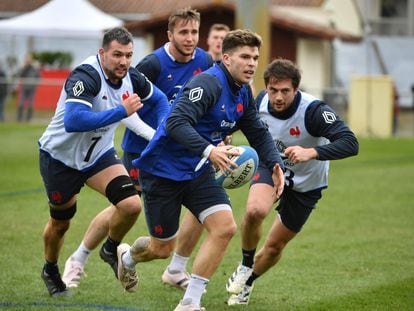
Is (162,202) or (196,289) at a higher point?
(162,202)

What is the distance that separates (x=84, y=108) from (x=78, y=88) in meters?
0.17

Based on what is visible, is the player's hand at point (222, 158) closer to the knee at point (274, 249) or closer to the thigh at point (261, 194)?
the thigh at point (261, 194)

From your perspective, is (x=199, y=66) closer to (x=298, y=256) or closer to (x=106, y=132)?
(x=106, y=132)

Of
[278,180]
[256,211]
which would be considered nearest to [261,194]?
[256,211]

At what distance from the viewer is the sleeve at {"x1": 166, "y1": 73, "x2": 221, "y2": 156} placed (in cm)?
675

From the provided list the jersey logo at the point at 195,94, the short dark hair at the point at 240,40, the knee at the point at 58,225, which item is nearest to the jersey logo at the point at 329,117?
the short dark hair at the point at 240,40

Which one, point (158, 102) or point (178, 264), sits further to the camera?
point (178, 264)

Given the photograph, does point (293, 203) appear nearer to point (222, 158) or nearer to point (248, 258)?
point (248, 258)

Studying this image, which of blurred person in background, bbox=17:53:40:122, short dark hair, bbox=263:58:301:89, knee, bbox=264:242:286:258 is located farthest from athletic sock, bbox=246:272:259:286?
blurred person in background, bbox=17:53:40:122

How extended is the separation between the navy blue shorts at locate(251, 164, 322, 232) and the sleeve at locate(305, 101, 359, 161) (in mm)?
517

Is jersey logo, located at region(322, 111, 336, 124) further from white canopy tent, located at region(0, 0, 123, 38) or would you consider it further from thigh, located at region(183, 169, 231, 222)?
white canopy tent, located at region(0, 0, 123, 38)

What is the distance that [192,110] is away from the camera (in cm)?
684

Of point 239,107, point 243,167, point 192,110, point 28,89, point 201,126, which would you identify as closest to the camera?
point 192,110

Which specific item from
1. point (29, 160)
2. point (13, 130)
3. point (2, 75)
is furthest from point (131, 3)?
point (29, 160)
